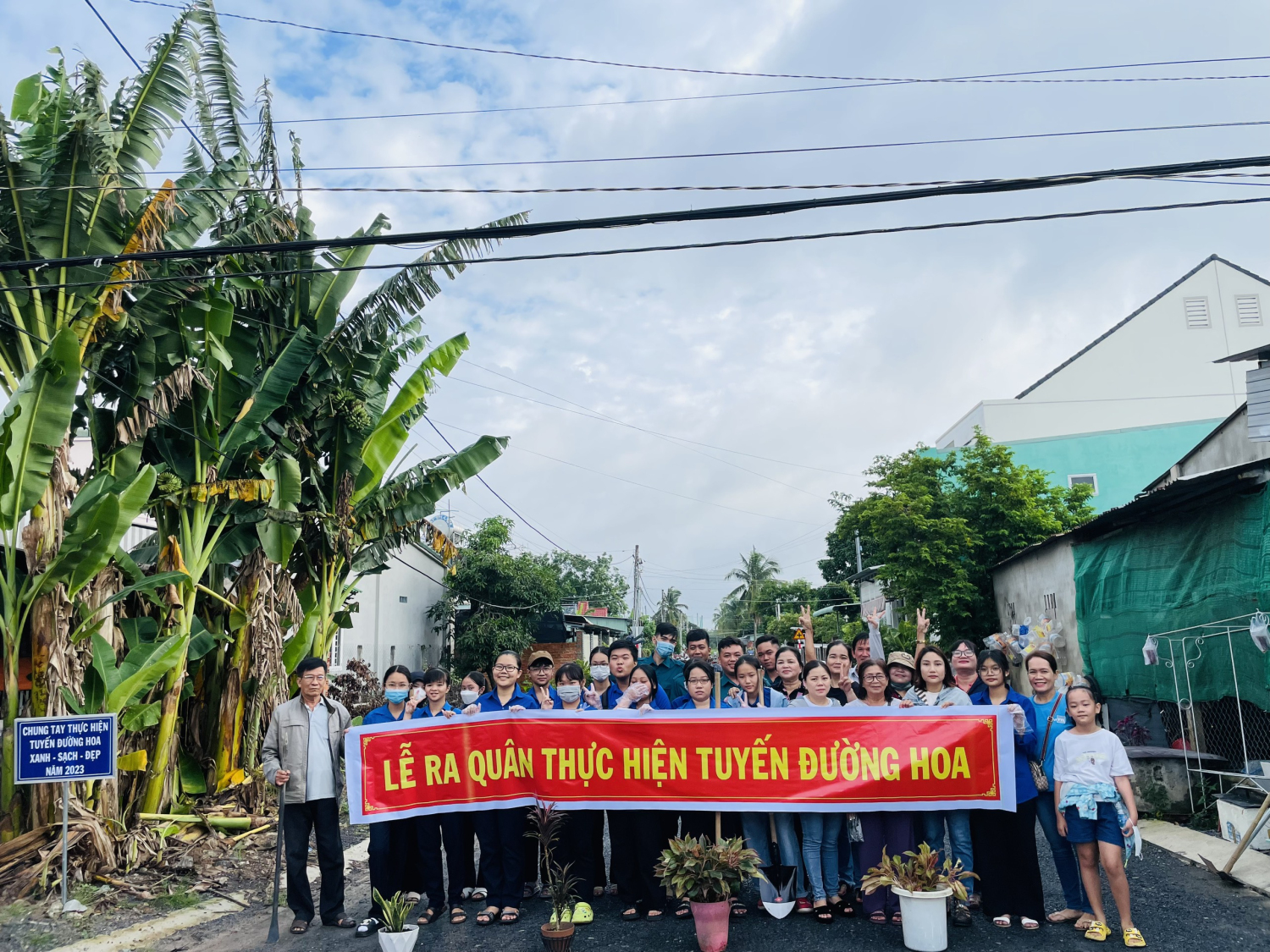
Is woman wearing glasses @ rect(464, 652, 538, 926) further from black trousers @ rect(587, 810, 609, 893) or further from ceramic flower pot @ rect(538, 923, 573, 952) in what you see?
ceramic flower pot @ rect(538, 923, 573, 952)

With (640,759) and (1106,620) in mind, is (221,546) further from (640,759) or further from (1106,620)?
(1106,620)

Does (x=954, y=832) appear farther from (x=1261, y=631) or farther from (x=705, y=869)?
(x=1261, y=631)

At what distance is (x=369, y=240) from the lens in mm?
5273

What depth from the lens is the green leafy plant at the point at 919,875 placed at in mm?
5227

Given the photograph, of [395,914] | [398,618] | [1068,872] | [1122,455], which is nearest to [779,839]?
[1068,872]

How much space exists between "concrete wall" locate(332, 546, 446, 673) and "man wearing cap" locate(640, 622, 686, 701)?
10294mm

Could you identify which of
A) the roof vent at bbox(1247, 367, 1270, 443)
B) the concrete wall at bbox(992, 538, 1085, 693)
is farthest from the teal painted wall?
the roof vent at bbox(1247, 367, 1270, 443)

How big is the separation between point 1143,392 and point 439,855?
90.3ft

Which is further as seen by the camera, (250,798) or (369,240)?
(250,798)

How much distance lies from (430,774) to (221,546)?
5.12 meters

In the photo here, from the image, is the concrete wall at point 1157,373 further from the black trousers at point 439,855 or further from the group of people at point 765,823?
the black trousers at point 439,855

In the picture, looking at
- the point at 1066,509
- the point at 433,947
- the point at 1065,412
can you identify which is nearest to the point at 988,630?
the point at 1066,509

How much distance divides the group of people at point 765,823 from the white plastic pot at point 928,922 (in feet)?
1.70

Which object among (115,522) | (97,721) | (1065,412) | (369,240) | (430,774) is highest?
(1065,412)
